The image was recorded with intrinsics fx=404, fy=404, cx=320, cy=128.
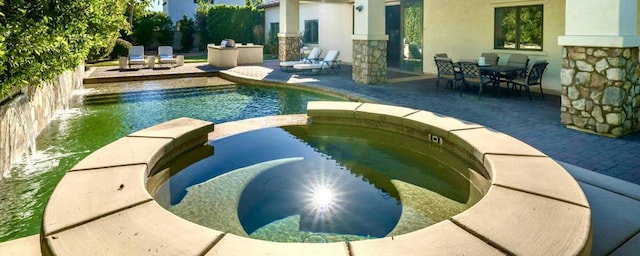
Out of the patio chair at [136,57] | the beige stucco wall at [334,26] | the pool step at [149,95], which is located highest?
the beige stucco wall at [334,26]

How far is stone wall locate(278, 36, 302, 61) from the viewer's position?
1983cm

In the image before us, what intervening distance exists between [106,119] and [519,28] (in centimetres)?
1096

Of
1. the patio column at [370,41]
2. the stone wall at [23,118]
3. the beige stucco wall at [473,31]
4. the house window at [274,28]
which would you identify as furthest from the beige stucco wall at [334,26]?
the stone wall at [23,118]

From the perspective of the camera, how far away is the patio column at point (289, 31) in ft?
64.5

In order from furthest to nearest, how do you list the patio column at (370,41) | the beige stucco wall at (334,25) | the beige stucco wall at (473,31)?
the beige stucco wall at (334,25)
the patio column at (370,41)
the beige stucco wall at (473,31)

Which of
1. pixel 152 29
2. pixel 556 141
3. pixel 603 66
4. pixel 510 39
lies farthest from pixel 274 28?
pixel 556 141

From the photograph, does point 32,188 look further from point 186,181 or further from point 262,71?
point 262,71

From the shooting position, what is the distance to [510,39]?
11.9 meters

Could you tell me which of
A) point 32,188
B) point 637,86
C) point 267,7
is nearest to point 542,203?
point 32,188

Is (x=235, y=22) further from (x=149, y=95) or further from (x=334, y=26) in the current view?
(x=149, y=95)

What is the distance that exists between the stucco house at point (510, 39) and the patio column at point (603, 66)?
0.05 ft

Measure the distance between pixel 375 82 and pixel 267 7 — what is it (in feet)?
51.8

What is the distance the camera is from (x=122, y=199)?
2.99 m

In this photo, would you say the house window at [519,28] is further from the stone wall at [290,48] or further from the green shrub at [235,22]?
the green shrub at [235,22]
